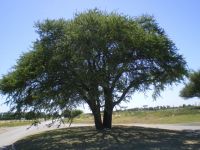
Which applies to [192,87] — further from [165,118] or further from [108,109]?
[108,109]

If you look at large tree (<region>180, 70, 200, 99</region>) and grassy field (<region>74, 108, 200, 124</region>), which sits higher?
large tree (<region>180, 70, 200, 99</region>)

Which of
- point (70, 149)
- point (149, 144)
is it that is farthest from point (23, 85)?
point (149, 144)

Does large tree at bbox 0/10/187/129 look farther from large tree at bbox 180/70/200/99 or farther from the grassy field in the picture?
large tree at bbox 180/70/200/99

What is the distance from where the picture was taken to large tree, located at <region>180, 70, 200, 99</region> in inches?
3051

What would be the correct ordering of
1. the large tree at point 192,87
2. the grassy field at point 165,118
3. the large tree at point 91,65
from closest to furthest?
1. the large tree at point 91,65
2. the grassy field at point 165,118
3. the large tree at point 192,87

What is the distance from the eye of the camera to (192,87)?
83.0 meters

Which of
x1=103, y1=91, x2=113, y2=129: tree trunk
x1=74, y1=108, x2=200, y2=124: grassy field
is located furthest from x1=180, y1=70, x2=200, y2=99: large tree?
x1=103, y1=91, x2=113, y2=129: tree trunk

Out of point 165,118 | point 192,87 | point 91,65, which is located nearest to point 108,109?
point 91,65

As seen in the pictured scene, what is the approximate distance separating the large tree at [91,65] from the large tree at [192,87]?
44.7m

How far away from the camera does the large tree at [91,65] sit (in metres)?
28.7

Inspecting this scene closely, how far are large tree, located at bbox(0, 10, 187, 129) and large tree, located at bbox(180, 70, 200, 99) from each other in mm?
44711

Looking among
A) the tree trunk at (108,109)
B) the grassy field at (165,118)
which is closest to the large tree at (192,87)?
the grassy field at (165,118)

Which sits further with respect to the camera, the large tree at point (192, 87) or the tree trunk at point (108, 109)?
the large tree at point (192, 87)

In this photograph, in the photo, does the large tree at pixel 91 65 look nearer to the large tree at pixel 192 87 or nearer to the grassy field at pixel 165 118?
the grassy field at pixel 165 118
